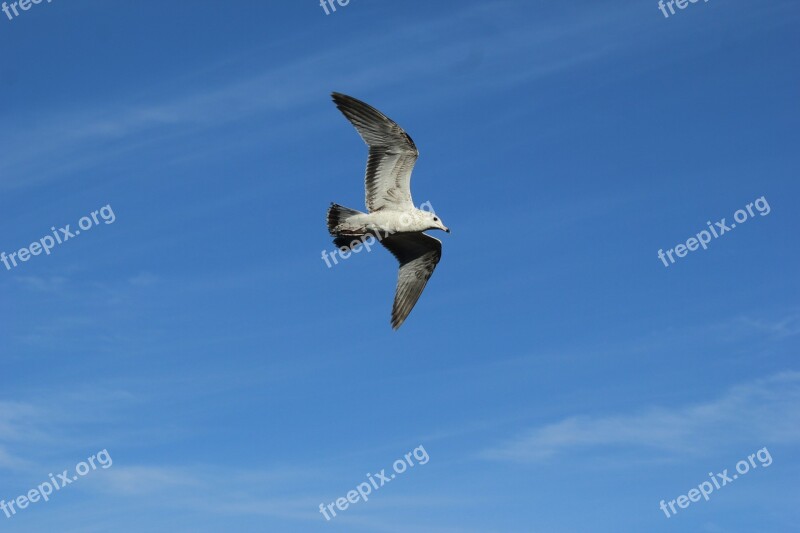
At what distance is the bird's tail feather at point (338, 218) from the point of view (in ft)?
109

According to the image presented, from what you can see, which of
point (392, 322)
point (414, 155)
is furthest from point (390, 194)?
point (392, 322)

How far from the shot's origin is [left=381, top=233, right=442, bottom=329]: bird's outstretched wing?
36.4 m

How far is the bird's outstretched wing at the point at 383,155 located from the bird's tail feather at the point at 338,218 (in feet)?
2.95

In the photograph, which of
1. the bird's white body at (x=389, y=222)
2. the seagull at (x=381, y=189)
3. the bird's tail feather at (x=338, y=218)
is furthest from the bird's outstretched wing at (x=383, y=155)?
the bird's tail feather at (x=338, y=218)

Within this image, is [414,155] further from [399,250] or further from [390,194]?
[399,250]

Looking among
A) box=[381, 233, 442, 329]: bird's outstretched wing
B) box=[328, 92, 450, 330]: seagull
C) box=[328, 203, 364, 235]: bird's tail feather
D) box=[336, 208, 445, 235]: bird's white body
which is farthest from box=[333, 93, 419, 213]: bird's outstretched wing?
box=[381, 233, 442, 329]: bird's outstretched wing

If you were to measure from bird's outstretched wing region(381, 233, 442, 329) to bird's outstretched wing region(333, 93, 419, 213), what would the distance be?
2402mm

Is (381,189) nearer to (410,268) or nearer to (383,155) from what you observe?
(383,155)

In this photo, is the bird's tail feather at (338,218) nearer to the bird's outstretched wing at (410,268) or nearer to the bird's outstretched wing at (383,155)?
the bird's outstretched wing at (383,155)

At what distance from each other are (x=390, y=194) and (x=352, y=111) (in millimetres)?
2679

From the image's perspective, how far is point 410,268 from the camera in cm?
3672

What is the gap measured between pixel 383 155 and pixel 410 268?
14.6 ft

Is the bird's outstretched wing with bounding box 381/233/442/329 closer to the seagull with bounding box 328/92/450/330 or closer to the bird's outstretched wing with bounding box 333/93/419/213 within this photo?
the seagull with bounding box 328/92/450/330

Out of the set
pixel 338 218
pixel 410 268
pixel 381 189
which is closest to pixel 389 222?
pixel 381 189
